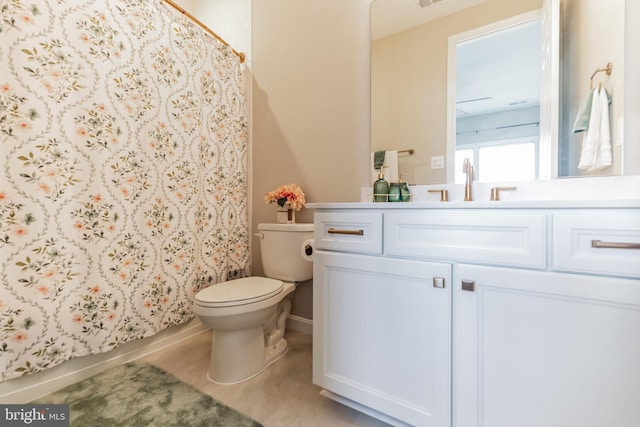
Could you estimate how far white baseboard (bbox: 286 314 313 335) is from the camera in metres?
1.88

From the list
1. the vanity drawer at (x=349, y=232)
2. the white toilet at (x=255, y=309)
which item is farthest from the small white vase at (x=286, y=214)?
the vanity drawer at (x=349, y=232)

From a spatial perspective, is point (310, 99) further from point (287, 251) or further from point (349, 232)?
point (349, 232)

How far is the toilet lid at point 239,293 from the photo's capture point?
1.27 metres

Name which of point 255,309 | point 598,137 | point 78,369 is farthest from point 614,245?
point 78,369

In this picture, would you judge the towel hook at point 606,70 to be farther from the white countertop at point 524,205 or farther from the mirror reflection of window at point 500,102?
the white countertop at point 524,205

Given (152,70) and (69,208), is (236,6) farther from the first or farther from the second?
(69,208)

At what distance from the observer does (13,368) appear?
1096mm

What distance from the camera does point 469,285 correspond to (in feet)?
2.74

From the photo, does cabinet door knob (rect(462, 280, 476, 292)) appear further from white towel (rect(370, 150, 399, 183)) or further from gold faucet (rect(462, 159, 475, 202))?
white towel (rect(370, 150, 399, 183))

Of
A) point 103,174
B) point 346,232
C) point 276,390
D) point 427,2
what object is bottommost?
point 276,390

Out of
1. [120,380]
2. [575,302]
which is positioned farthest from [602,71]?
[120,380]

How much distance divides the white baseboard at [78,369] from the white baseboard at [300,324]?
690 millimetres

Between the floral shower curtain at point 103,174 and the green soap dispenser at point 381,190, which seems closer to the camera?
the floral shower curtain at point 103,174

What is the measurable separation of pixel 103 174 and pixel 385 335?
1.46m
